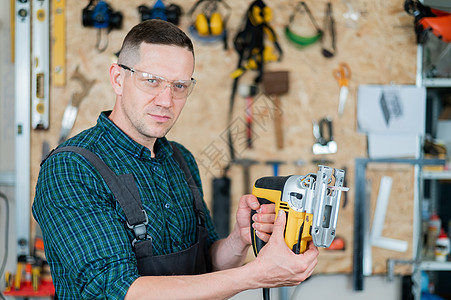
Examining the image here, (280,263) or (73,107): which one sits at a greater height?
(73,107)

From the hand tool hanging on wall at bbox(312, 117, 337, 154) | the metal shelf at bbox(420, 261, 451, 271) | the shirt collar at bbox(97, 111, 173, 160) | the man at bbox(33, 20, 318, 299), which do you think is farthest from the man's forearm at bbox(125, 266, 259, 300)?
the metal shelf at bbox(420, 261, 451, 271)

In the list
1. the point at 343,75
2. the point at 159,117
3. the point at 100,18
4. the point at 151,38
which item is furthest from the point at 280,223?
the point at 100,18

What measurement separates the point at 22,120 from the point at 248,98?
3.92 ft

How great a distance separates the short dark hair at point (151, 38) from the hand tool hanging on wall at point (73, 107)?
111cm

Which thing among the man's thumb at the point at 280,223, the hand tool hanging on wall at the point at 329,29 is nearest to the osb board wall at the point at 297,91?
the hand tool hanging on wall at the point at 329,29

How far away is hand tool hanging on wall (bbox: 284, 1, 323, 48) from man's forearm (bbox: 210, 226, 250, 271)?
131 cm

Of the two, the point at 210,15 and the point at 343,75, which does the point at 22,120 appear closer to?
the point at 210,15

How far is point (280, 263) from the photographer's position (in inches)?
39.8

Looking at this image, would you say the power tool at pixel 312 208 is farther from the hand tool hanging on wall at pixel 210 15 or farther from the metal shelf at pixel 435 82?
the metal shelf at pixel 435 82

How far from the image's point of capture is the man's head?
120cm

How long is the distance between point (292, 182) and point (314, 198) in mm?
71

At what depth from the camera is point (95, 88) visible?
2.28 m

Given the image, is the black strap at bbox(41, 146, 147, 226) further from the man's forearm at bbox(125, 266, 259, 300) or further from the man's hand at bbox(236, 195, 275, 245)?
the man's hand at bbox(236, 195, 275, 245)

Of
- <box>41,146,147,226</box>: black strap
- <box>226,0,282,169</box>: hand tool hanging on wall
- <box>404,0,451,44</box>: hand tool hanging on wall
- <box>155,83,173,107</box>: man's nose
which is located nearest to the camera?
<box>41,146,147,226</box>: black strap
